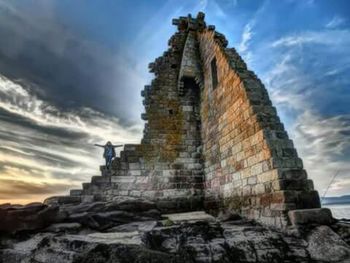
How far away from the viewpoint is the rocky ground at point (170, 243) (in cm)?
393

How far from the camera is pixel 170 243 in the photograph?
429 centimetres

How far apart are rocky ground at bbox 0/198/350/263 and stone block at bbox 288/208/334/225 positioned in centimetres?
9

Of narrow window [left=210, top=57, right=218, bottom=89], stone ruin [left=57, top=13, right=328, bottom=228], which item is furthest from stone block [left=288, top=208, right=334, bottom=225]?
narrow window [left=210, top=57, right=218, bottom=89]

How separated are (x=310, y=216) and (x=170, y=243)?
2.35 metres

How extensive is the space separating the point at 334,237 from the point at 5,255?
541cm

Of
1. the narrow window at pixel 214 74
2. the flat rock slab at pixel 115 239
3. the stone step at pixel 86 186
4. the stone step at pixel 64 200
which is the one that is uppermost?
the narrow window at pixel 214 74

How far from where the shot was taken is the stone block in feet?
14.5

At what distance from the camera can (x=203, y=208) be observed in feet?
27.8

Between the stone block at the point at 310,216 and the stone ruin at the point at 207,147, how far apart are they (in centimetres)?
8

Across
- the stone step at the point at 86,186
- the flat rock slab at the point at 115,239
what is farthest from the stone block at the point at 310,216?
the stone step at the point at 86,186

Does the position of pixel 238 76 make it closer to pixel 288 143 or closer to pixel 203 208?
pixel 288 143

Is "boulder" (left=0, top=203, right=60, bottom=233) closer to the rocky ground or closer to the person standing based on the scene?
the rocky ground

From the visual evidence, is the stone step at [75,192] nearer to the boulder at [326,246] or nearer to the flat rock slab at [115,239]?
the flat rock slab at [115,239]

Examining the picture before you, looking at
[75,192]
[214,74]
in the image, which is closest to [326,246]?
[214,74]
